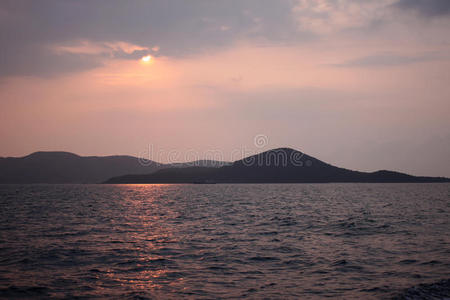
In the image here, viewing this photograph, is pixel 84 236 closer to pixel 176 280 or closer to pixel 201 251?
pixel 201 251

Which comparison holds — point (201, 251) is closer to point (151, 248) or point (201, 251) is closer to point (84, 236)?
point (151, 248)

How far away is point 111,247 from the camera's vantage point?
27203mm

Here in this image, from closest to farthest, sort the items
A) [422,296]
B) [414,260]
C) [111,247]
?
[422,296] → [414,260] → [111,247]

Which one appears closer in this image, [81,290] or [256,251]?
[81,290]

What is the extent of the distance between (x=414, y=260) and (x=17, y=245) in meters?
26.2

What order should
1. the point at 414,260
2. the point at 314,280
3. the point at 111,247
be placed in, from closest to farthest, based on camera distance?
the point at 314,280, the point at 414,260, the point at 111,247

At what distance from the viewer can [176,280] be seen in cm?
1872

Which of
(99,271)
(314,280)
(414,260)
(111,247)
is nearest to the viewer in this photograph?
(314,280)

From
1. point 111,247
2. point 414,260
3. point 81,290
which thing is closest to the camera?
point 81,290

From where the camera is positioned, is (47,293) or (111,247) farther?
(111,247)

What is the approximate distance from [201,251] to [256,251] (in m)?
3.61

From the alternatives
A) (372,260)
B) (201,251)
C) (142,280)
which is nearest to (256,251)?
(201,251)

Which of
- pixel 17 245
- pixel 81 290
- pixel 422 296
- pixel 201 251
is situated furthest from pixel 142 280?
pixel 17 245

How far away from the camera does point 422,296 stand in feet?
52.4
